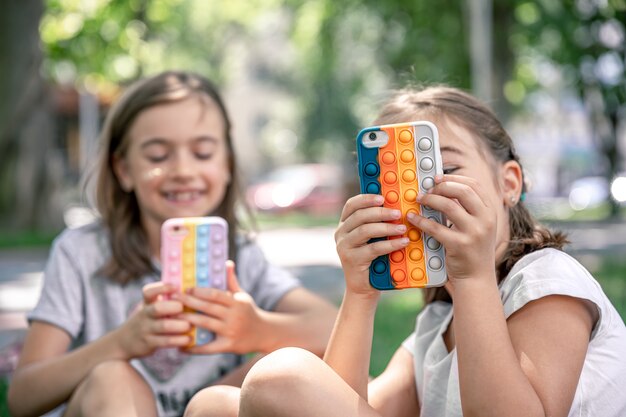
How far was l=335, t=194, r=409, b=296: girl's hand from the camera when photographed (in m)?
1.77

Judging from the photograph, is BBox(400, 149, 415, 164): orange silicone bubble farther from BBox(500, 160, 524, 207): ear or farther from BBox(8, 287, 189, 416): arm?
BBox(8, 287, 189, 416): arm

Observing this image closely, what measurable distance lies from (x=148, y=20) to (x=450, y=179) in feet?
62.4

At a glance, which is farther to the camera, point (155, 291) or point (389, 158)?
point (155, 291)

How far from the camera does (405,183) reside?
1.80 metres

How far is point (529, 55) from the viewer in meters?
19.8

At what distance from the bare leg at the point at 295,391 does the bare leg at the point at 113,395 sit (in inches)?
18.7

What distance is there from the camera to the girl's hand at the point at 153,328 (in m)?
2.28

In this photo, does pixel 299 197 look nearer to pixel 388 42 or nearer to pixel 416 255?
pixel 388 42

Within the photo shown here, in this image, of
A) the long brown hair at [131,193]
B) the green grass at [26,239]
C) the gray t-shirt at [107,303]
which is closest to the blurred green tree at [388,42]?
the green grass at [26,239]

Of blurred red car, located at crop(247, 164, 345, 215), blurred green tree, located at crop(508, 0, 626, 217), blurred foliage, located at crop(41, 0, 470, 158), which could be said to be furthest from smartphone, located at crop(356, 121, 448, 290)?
blurred red car, located at crop(247, 164, 345, 215)

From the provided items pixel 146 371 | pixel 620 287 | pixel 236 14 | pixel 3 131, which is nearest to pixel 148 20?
pixel 3 131

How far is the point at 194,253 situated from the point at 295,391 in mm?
870

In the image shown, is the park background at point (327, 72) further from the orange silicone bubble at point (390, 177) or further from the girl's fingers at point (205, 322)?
the orange silicone bubble at point (390, 177)

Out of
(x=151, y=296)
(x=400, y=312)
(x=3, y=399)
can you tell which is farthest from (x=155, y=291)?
(x=400, y=312)
